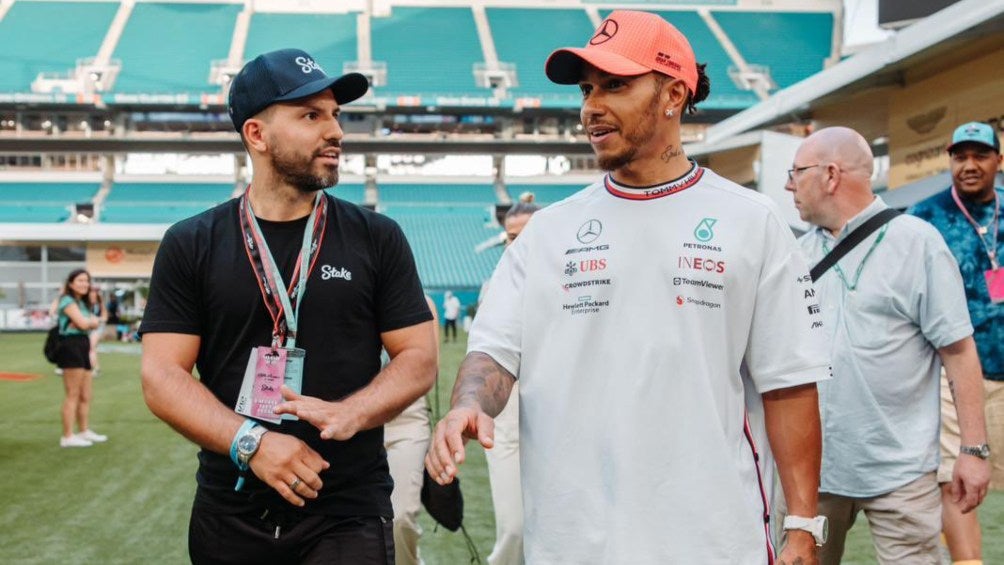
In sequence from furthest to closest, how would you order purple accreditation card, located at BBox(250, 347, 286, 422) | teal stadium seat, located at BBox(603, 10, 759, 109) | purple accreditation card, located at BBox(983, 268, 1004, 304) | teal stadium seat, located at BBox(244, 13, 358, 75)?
teal stadium seat, located at BBox(244, 13, 358, 75) < teal stadium seat, located at BBox(603, 10, 759, 109) < purple accreditation card, located at BBox(983, 268, 1004, 304) < purple accreditation card, located at BBox(250, 347, 286, 422)

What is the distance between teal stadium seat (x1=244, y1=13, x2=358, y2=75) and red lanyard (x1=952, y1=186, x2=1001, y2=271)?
41.1 metres

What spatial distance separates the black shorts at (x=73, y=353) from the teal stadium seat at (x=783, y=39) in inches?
1540

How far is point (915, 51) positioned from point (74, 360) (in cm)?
932

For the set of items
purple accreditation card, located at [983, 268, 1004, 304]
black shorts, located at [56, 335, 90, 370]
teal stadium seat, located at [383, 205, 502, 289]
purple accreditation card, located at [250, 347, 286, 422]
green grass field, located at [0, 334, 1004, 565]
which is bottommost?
green grass field, located at [0, 334, 1004, 565]

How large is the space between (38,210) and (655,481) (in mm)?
43199

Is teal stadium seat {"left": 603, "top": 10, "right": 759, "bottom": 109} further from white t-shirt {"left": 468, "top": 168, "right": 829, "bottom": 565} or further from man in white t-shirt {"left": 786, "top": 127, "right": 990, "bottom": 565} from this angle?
white t-shirt {"left": 468, "top": 168, "right": 829, "bottom": 565}

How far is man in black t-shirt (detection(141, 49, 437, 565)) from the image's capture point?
8.37 ft

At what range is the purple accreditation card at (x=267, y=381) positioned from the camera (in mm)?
2529

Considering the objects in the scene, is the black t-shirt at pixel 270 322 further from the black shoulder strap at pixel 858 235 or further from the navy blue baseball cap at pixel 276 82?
the black shoulder strap at pixel 858 235

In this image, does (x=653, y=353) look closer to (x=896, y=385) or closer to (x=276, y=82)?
(x=276, y=82)

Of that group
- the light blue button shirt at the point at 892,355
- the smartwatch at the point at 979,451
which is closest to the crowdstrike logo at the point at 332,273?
the light blue button shirt at the point at 892,355

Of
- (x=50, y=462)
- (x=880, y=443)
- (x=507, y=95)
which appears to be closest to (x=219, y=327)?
(x=880, y=443)

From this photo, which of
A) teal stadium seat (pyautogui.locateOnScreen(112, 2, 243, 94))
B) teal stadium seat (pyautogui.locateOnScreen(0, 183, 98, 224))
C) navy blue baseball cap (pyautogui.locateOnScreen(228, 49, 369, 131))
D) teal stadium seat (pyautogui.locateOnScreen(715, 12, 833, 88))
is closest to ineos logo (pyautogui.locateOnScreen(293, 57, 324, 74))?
navy blue baseball cap (pyautogui.locateOnScreen(228, 49, 369, 131))

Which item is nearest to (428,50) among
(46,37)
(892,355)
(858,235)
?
(46,37)
